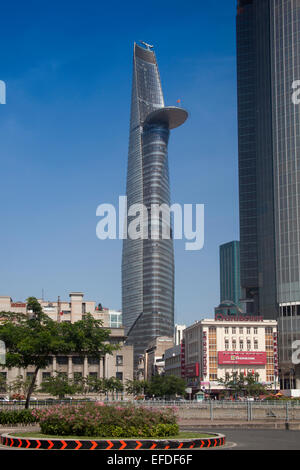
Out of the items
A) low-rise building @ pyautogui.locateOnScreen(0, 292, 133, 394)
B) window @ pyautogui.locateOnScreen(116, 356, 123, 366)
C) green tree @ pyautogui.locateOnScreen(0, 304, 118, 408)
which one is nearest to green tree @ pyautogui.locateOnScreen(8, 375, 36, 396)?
low-rise building @ pyautogui.locateOnScreen(0, 292, 133, 394)

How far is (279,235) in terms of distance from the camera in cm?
18000

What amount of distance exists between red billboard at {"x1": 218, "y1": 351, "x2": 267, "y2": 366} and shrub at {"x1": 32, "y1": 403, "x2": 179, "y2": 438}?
13878 cm

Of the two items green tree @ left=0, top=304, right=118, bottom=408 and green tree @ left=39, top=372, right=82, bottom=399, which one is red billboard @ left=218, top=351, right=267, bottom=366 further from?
green tree @ left=0, top=304, right=118, bottom=408

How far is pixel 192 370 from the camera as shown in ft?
570

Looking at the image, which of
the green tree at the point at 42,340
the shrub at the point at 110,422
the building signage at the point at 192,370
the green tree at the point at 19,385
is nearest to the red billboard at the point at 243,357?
the building signage at the point at 192,370

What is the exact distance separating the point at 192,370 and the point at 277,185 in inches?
2154

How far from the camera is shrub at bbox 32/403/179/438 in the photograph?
96.1 feet

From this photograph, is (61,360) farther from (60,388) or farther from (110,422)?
(110,422)

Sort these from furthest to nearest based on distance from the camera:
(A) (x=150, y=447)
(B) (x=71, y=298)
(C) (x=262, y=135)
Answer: (C) (x=262, y=135) → (B) (x=71, y=298) → (A) (x=150, y=447)

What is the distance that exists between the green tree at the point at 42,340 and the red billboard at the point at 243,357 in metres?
107
